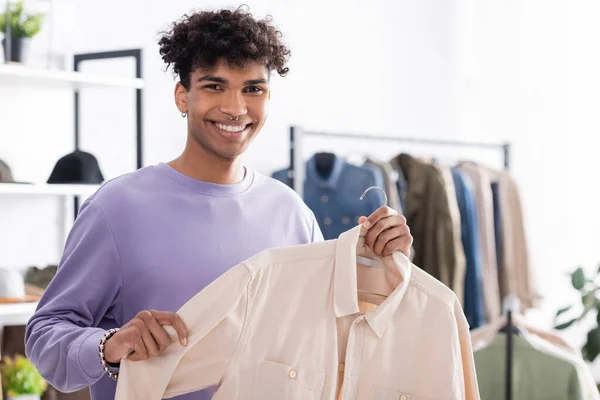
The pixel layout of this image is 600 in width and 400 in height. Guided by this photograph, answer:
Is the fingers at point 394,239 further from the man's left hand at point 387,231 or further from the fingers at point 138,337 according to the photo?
the fingers at point 138,337

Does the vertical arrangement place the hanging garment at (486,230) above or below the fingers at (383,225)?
below

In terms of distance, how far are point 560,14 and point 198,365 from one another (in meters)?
3.52

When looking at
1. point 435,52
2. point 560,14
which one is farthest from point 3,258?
point 560,14

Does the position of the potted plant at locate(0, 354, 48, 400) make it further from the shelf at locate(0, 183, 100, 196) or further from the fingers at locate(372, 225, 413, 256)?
the fingers at locate(372, 225, 413, 256)

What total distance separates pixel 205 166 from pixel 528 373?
1.21 m

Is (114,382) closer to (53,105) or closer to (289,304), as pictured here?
(289,304)

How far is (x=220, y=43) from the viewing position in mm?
1488

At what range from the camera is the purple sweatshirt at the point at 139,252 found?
1.41 metres

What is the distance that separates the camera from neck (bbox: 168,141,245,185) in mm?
1547

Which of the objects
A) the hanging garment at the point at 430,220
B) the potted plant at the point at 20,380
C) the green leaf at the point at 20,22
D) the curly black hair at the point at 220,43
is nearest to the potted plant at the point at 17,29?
the green leaf at the point at 20,22

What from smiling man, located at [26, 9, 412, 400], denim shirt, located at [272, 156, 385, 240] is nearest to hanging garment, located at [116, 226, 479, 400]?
smiling man, located at [26, 9, 412, 400]

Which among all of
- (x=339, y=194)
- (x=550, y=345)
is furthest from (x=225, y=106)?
(x=339, y=194)

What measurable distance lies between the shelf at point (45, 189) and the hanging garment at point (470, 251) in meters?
1.65

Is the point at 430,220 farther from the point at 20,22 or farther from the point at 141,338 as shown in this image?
the point at 141,338
